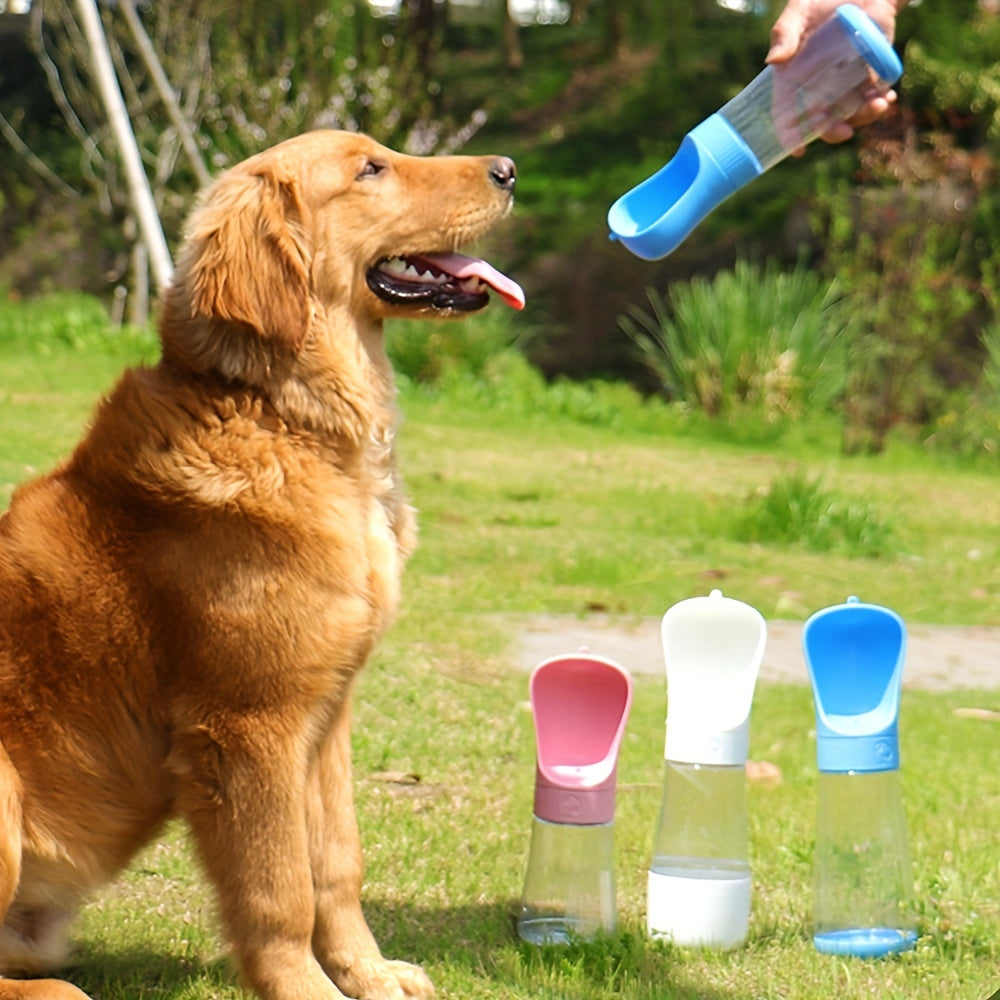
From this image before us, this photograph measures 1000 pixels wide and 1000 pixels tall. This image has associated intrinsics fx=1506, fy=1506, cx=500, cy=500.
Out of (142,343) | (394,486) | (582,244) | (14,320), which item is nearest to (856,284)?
(582,244)

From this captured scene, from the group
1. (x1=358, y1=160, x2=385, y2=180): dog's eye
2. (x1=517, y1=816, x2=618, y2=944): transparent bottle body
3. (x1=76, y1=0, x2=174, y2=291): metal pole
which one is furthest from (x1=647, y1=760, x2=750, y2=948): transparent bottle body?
(x1=76, y1=0, x2=174, y2=291): metal pole

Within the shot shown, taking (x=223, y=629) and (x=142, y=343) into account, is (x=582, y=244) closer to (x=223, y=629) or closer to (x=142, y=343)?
(x=142, y=343)

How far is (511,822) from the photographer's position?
4695 millimetres

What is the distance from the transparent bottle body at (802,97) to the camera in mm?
3693

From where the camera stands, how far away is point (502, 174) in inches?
154

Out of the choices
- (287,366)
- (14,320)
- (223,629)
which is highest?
(287,366)

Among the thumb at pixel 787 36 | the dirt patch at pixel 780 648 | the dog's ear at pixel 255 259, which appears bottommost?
the dirt patch at pixel 780 648

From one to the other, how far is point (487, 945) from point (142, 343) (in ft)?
33.0

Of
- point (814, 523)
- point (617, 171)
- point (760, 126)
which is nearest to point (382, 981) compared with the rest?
point (760, 126)

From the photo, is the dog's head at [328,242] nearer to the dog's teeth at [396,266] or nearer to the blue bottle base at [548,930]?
the dog's teeth at [396,266]

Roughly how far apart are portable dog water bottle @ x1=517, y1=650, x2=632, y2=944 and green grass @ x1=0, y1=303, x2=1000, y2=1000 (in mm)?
124

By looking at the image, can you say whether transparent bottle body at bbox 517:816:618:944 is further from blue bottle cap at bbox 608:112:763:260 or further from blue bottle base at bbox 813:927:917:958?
blue bottle cap at bbox 608:112:763:260

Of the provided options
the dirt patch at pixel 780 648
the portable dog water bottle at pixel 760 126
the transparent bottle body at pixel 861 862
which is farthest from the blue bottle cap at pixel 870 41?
the dirt patch at pixel 780 648

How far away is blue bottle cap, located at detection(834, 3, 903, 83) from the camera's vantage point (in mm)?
3338
